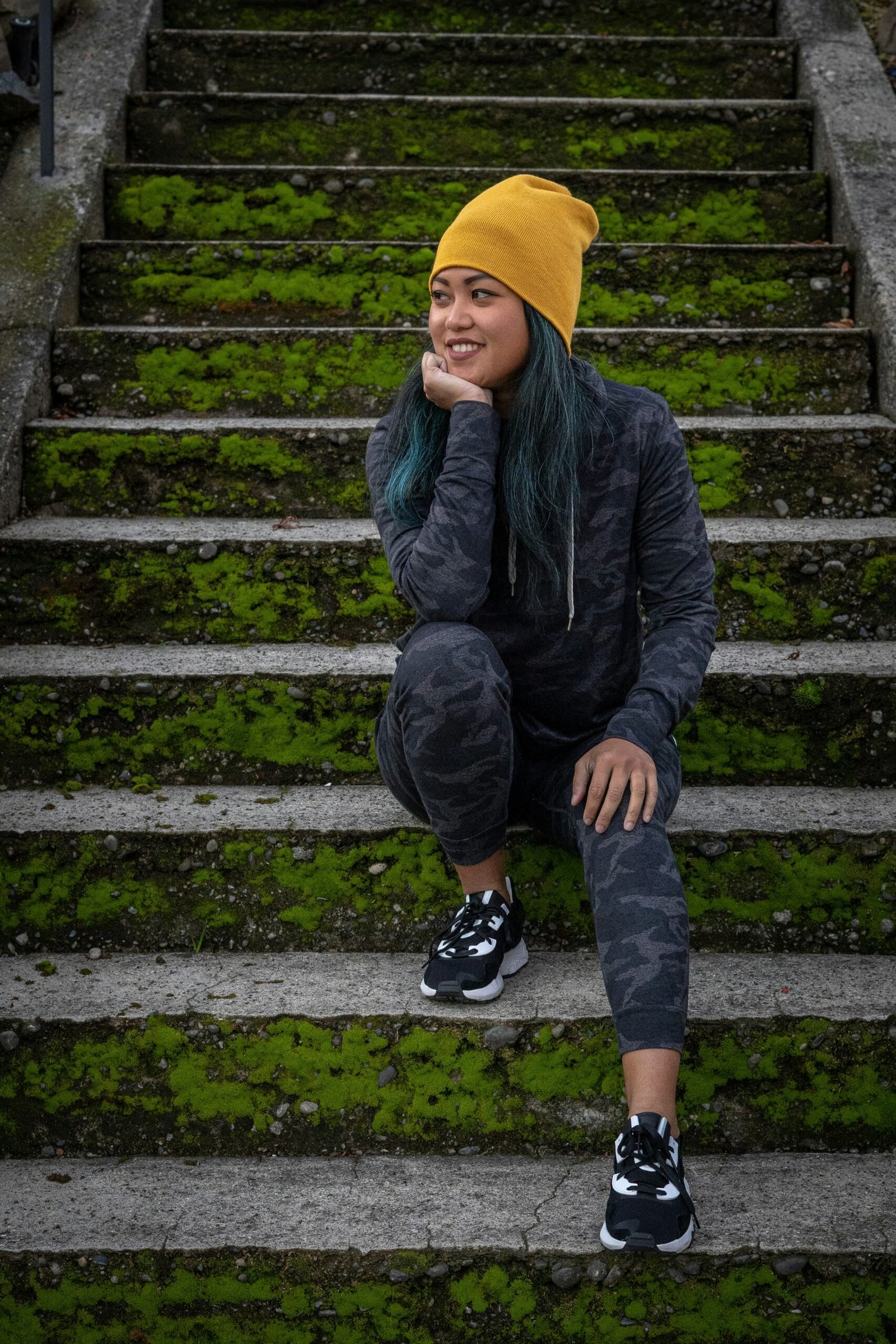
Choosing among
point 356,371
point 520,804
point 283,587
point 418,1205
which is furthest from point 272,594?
point 418,1205

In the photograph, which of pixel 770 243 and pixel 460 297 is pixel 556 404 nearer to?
pixel 460 297

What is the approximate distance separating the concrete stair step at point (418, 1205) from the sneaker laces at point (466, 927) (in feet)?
1.09

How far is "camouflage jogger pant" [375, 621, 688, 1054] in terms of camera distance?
1.70 metres

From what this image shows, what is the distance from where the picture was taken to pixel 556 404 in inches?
79.5

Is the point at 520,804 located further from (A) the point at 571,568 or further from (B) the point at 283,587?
(B) the point at 283,587

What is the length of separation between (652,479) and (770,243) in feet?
5.57

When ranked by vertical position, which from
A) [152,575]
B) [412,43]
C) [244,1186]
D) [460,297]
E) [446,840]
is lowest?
[244,1186]

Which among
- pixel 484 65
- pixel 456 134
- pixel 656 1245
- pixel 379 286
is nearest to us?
pixel 656 1245

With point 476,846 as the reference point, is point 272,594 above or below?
above

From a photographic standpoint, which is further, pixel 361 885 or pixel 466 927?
pixel 361 885

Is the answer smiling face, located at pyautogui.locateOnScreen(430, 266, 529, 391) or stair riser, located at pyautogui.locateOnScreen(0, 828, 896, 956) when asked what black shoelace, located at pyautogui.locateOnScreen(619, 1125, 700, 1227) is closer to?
stair riser, located at pyautogui.locateOnScreen(0, 828, 896, 956)

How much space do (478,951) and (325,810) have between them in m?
0.48

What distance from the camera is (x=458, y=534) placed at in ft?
6.40

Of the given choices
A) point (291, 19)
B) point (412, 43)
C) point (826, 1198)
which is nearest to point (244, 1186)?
point (826, 1198)
